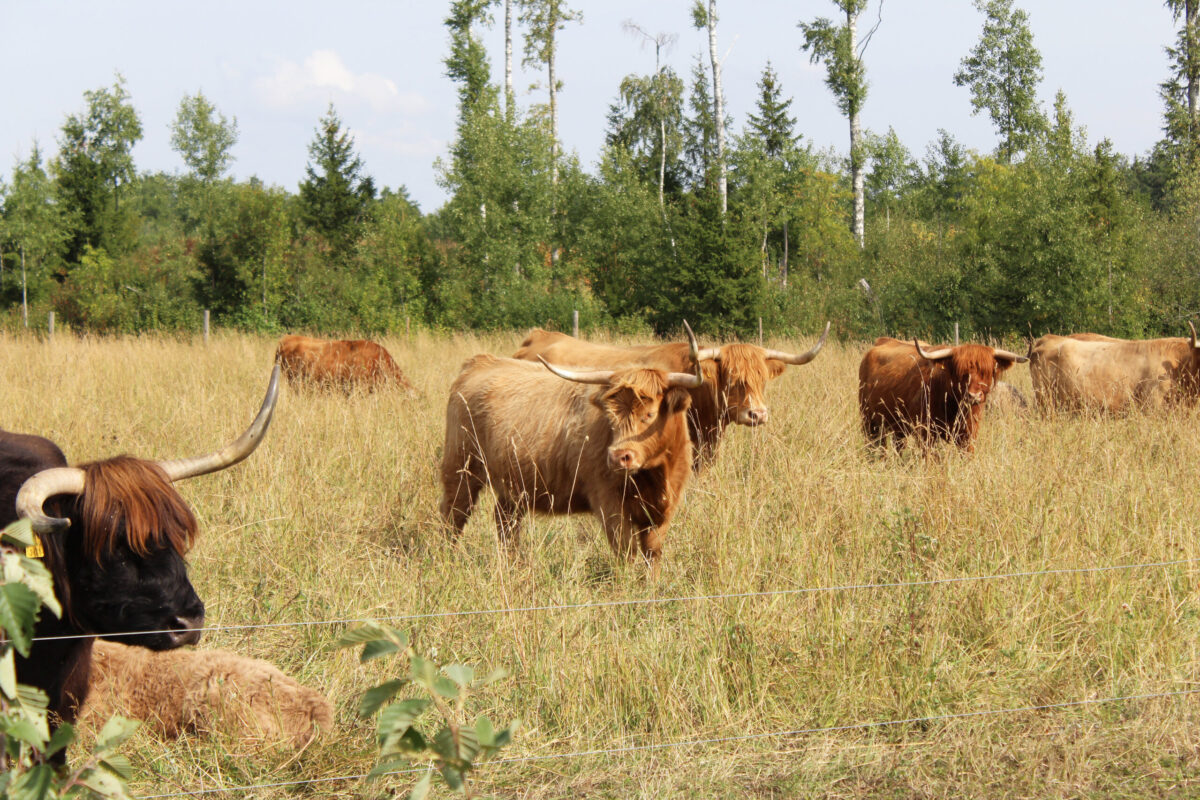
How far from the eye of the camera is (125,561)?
9.29 feet

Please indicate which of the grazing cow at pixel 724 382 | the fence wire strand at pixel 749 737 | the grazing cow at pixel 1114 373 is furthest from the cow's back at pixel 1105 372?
the fence wire strand at pixel 749 737

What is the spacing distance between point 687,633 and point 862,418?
5.89 m

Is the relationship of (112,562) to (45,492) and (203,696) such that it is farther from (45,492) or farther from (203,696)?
(203,696)

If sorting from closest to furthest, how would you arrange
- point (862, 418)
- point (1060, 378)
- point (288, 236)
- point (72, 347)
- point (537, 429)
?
point (537, 429), point (862, 418), point (1060, 378), point (72, 347), point (288, 236)

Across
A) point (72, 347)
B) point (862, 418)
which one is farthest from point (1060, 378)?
Answer: point (72, 347)

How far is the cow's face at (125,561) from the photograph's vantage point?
278 centimetres

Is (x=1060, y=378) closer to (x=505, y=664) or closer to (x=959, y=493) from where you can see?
(x=959, y=493)

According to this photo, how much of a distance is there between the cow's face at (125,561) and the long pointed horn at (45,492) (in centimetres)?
4

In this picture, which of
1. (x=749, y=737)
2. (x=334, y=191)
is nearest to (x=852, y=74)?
(x=334, y=191)

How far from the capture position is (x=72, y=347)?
45.6ft

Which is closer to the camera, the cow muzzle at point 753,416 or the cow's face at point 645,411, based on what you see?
the cow's face at point 645,411

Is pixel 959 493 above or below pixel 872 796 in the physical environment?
above

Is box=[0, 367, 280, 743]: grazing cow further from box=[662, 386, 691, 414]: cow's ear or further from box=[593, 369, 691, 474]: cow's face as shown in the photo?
box=[662, 386, 691, 414]: cow's ear

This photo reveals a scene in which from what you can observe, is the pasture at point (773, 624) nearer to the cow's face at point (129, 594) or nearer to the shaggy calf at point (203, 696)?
the shaggy calf at point (203, 696)
